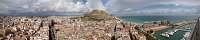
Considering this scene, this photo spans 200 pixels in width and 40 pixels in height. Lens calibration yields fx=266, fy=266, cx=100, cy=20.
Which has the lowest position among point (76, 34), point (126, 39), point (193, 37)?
point (126, 39)

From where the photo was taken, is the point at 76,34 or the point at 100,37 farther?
the point at 100,37

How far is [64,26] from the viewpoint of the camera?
15.7m

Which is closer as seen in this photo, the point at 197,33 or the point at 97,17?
the point at 197,33

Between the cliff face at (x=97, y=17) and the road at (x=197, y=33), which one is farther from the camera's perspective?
the cliff face at (x=97, y=17)

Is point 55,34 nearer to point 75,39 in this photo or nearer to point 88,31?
point 75,39

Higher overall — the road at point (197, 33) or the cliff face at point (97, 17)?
the road at point (197, 33)

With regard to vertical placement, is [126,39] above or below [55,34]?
below

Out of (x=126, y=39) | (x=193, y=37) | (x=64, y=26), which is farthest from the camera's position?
(x=126, y=39)

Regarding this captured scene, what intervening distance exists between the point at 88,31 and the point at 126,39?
353 centimetres

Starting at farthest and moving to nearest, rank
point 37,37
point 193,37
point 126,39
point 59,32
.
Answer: point 126,39
point 59,32
point 37,37
point 193,37

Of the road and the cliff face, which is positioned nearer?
the road

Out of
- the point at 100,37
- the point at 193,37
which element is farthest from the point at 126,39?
the point at 193,37

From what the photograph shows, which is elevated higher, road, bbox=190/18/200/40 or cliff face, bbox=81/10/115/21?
road, bbox=190/18/200/40

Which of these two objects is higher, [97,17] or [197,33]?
[197,33]
